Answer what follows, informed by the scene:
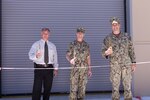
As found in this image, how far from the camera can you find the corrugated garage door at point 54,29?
28.9 feet

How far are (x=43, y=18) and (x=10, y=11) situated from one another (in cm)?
90

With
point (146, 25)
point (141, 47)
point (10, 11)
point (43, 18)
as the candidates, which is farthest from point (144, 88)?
point (10, 11)

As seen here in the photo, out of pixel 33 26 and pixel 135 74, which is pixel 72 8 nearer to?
pixel 33 26

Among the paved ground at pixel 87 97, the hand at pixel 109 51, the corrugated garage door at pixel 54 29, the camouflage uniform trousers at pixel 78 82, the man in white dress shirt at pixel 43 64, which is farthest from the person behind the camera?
the corrugated garage door at pixel 54 29

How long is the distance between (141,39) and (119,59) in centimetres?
205

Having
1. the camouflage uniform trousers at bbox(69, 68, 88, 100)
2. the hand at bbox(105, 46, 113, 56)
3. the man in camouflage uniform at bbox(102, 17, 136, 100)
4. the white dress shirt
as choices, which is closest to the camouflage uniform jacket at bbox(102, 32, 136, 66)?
the man in camouflage uniform at bbox(102, 17, 136, 100)

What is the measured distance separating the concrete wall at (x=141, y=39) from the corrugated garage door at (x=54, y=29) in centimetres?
67

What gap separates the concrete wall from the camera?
862 cm

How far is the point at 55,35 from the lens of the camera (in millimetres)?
8938

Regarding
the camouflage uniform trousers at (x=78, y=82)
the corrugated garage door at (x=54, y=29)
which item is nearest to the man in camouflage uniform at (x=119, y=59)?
the camouflage uniform trousers at (x=78, y=82)

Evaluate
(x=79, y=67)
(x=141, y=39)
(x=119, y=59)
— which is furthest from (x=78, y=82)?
(x=141, y=39)

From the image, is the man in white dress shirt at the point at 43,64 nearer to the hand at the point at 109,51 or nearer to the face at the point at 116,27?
the hand at the point at 109,51

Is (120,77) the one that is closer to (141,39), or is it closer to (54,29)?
(141,39)

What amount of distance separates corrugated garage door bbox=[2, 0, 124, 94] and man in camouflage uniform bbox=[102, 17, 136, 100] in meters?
2.25
